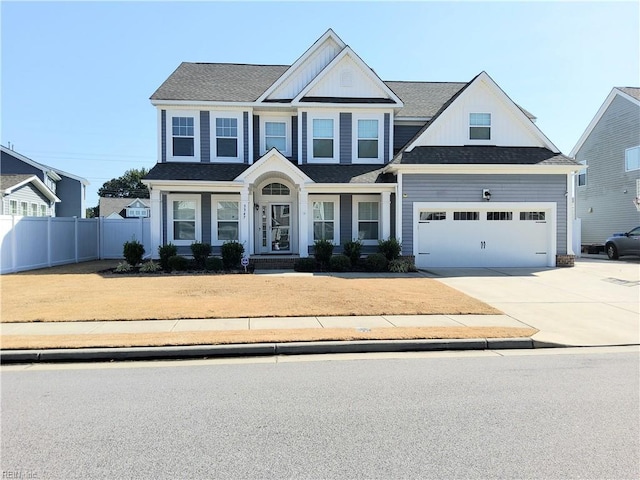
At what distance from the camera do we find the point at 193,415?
181 inches

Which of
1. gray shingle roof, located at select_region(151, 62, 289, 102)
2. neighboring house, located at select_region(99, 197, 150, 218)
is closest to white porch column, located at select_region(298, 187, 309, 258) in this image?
gray shingle roof, located at select_region(151, 62, 289, 102)

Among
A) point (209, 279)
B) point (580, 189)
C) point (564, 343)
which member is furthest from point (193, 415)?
point (580, 189)

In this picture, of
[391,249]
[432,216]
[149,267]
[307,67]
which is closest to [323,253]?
[391,249]

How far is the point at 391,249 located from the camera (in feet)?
56.2

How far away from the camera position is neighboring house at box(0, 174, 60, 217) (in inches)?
1058

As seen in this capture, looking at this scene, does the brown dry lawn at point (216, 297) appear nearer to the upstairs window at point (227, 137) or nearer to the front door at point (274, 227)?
the front door at point (274, 227)

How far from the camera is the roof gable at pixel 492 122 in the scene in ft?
59.3

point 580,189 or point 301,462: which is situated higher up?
point 580,189

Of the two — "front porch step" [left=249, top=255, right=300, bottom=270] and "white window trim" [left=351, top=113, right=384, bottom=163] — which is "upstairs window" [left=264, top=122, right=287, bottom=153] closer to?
"white window trim" [left=351, top=113, right=384, bottom=163]

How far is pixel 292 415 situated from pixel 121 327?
498 centimetres

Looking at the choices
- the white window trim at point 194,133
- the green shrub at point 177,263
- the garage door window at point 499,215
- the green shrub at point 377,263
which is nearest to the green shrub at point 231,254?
the green shrub at point 177,263

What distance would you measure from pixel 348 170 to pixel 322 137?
6.09 feet

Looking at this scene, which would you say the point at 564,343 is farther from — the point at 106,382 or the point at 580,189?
the point at 580,189

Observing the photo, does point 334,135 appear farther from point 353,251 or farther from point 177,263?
point 177,263
